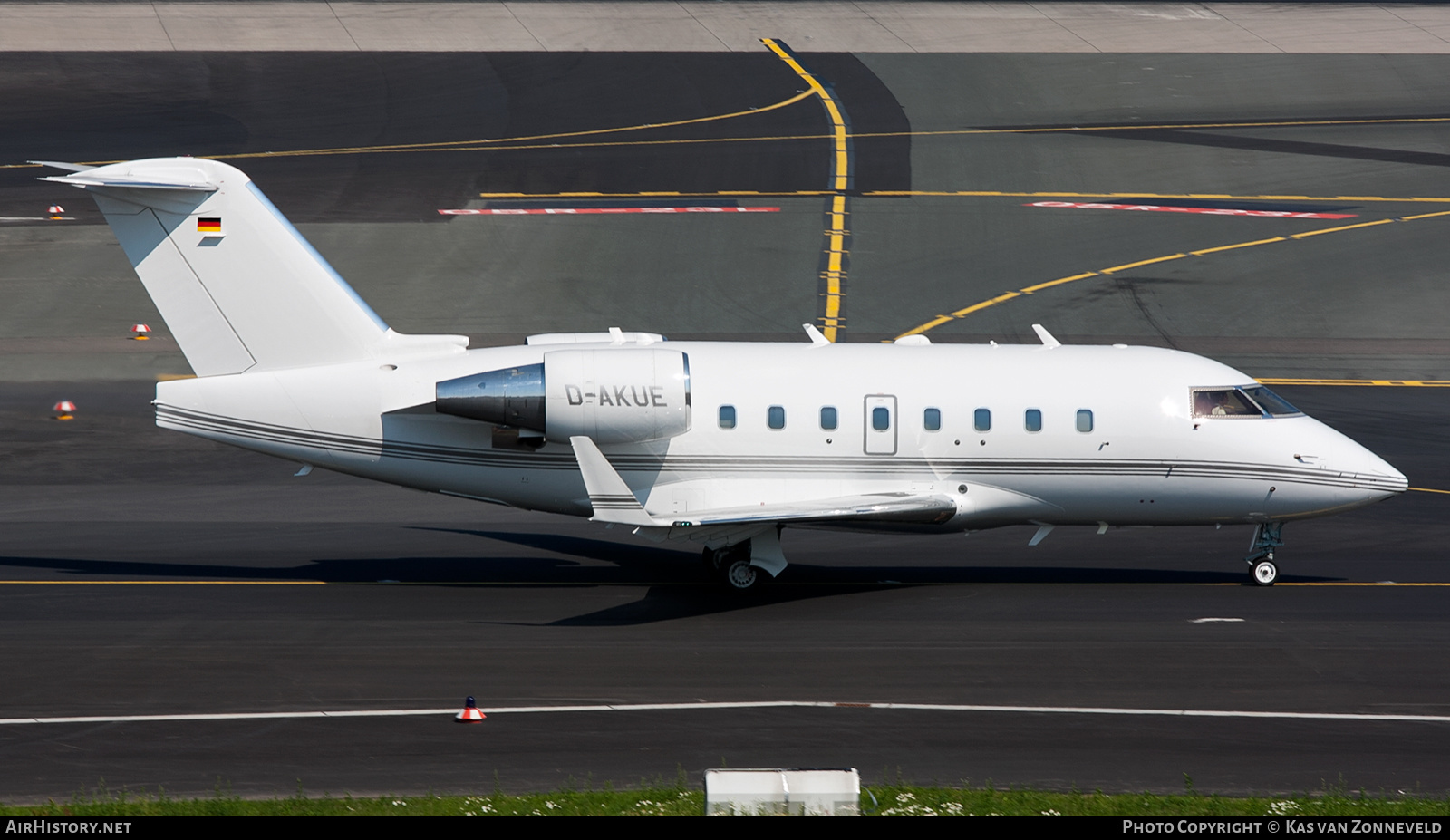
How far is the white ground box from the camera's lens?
11.1 metres

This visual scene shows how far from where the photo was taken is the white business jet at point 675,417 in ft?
69.8

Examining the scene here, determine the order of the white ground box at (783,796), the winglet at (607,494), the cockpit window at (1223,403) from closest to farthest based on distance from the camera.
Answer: the white ground box at (783,796) → the winglet at (607,494) → the cockpit window at (1223,403)

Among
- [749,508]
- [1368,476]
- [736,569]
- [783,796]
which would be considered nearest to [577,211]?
[736,569]

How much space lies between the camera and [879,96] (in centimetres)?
5416

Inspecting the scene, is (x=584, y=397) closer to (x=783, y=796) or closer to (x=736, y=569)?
(x=736, y=569)

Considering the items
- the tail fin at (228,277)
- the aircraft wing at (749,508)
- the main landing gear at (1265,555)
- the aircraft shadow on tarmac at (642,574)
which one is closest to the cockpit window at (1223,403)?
the main landing gear at (1265,555)

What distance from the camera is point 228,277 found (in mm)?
21609

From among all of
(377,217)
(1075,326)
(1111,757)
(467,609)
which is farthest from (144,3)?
(1111,757)

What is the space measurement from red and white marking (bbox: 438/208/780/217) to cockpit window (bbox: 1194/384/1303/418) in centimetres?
2270

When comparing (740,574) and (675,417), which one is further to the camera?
(740,574)

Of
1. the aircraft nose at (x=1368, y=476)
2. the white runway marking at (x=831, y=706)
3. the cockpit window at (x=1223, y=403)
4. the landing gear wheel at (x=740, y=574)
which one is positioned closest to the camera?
the white runway marking at (x=831, y=706)

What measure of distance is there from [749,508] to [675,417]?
1.71 meters

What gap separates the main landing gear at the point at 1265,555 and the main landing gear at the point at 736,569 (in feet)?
25.0

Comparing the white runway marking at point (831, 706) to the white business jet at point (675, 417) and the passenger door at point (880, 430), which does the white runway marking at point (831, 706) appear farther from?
the passenger door at point (880, 430)
